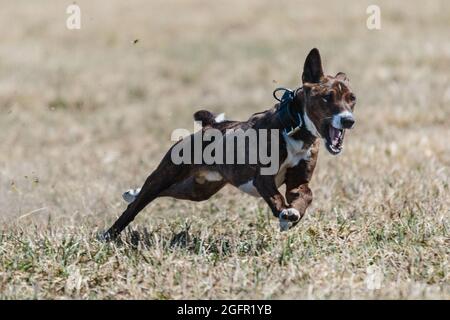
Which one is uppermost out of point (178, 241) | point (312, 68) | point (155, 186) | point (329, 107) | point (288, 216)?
point (312, 68)

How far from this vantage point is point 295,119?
7.05 metres

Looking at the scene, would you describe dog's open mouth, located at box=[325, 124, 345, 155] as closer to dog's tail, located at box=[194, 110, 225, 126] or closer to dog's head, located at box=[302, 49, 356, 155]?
dog's head, located at box=[302, 49, 356, 155]

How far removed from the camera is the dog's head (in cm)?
663

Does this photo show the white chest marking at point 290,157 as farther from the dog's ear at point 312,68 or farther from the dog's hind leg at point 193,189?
the dog's hind leg at point 193,189

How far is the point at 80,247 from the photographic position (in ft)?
22.7

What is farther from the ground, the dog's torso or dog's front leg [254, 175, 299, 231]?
the dog's torso

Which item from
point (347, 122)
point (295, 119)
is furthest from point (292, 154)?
point (347, 122)

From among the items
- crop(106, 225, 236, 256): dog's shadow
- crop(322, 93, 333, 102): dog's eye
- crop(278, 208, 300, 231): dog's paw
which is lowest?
crop(106, 225, 236, 256): dog's shadow

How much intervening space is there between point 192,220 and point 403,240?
2.09 meters

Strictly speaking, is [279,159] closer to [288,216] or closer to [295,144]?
[295,144]

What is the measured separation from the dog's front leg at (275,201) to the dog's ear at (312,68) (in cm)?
78

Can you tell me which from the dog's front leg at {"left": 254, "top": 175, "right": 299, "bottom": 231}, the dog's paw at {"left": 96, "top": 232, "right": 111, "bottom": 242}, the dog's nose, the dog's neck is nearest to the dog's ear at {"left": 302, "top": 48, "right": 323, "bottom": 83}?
the dog's neck

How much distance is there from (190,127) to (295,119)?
33.6 feet

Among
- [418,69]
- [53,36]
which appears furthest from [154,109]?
[53,36]
